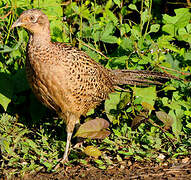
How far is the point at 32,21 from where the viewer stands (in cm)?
346

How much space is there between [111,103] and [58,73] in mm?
945

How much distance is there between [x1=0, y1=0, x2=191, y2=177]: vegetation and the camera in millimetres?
3654

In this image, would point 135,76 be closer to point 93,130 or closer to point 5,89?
point 93,130

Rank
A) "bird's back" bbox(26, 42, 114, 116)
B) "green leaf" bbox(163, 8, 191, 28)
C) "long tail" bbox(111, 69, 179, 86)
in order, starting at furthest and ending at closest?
"green leaf" bbox(163, 8, 191, 28)
"long tail" bbox(111, 69, 179, 86)
"bird's back" bbox(26, 42, 114, 116)

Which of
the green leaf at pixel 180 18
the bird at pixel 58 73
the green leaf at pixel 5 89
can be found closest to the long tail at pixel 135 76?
the bird at pixel 58 73

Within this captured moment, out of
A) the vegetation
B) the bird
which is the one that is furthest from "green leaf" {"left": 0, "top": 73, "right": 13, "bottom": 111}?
the bird

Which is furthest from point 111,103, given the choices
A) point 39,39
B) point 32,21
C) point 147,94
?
point 32,21

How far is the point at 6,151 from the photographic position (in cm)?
375

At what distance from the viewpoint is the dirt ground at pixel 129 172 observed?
3.23 m

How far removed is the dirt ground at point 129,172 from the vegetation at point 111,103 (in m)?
0.08

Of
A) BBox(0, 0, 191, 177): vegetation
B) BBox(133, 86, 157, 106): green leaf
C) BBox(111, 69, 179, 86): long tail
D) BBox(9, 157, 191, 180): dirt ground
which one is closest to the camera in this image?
BBox(9, 157, 191, 180): dirt ground

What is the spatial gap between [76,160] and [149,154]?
29.0 inches

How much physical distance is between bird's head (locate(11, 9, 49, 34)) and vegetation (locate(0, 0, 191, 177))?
63 cm

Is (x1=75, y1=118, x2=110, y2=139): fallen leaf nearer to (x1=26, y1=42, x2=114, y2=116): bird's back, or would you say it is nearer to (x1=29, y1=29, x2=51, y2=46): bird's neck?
(x1=26, y1=42, x2=114, y2=116): bird's back
